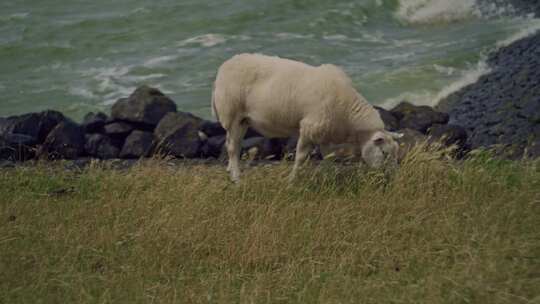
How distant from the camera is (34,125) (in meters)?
15.7

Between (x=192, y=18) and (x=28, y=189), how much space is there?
2211cm

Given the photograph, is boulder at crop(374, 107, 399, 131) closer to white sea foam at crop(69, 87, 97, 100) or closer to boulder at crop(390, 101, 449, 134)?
boulder at crop(390, 101, 449, 134)

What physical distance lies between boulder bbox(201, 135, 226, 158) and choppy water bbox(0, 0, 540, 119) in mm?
5206

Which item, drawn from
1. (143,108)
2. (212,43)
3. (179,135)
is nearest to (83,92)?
(212,43)

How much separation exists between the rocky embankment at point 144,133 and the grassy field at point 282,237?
455cm

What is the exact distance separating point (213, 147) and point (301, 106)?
15.7 feet

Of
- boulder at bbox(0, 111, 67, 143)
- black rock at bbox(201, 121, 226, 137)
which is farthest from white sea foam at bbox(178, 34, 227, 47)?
black rock at bbox(201, 121, 226, 137)

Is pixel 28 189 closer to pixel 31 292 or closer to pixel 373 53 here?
pixel 31 292

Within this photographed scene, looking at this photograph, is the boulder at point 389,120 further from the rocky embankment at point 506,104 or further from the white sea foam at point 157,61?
the white sea foam at point 157,61

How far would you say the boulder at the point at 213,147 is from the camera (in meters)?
14.7

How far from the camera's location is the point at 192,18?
103 ft

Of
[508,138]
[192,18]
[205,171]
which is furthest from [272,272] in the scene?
[192,18]

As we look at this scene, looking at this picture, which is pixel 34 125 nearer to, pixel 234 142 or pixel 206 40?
pixel 234 142

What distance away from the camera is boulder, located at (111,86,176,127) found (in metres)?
15.7
